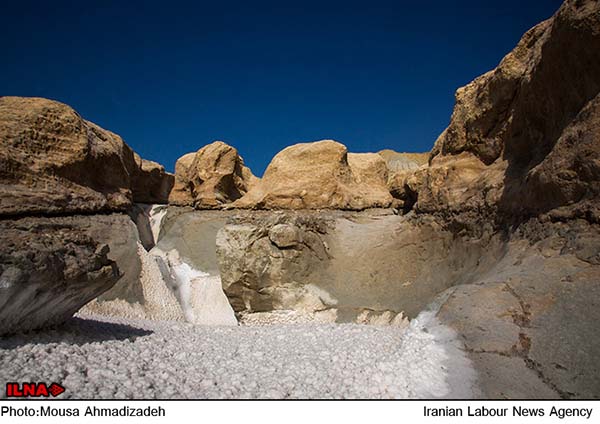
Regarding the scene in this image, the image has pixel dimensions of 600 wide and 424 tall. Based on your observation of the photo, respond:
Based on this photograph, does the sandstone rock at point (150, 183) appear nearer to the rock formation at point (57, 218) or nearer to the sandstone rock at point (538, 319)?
the rock formation at point (57, 218)

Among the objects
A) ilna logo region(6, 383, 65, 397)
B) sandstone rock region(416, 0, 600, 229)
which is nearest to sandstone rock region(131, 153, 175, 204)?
sandstone rock region(416, 0, 600, 229)

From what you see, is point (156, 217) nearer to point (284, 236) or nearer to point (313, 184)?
point (313, 184)

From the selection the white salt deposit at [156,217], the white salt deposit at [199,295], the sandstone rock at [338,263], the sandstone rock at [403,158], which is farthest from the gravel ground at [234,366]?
the sandstone rock at [403,158]

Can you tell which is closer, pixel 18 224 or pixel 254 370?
pixel 254 370

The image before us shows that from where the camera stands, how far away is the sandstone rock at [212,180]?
20.3 meters

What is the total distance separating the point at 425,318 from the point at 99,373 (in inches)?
141

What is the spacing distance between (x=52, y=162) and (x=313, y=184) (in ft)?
26.0

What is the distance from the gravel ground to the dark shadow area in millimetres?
12

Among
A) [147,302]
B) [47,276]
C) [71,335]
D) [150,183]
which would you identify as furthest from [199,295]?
[150,183]

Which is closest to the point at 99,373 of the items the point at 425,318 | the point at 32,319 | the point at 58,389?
the point at 58,389

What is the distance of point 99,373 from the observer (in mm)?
3127

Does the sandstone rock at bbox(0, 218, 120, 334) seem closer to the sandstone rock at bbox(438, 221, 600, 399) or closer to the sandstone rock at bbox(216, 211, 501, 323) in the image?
the sandstone rock at bbox(438, 221, 600, 399)

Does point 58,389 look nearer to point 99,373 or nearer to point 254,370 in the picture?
point 99,373

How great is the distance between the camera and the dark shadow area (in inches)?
144
